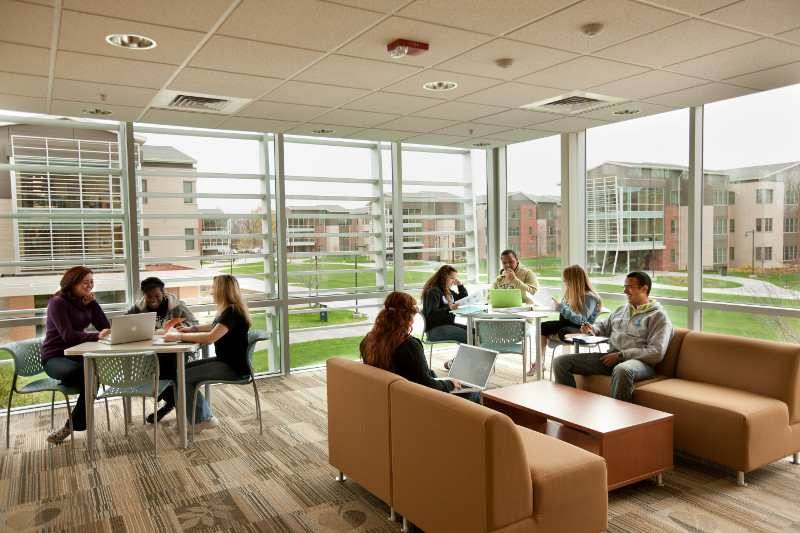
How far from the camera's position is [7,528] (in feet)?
11.8

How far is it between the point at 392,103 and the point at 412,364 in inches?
118

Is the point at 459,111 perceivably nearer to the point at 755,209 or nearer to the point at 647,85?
the point at 647,85

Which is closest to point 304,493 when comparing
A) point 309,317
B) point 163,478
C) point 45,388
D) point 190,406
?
point 163,478

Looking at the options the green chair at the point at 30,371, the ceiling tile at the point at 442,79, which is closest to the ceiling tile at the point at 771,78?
the ceiling tile at the point at 442,79

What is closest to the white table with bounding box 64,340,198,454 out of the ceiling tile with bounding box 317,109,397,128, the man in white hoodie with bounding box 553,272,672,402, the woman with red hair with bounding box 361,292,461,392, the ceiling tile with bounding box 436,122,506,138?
the woman with red hair with bounding box 361,292,461,392

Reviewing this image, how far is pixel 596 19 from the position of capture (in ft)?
11.8

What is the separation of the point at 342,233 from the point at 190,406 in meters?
3.49

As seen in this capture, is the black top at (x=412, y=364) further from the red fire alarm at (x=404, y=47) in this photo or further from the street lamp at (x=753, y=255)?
the street lamp at (x=753, y=255)

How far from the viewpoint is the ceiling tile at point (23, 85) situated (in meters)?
4.54

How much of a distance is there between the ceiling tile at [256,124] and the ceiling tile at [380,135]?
3.00 ft

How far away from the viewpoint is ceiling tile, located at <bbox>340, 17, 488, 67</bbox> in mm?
3668

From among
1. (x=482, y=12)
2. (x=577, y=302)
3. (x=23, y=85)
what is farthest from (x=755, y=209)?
(x=23, y=85)

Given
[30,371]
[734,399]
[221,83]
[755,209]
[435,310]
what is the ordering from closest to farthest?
[734,399] → [221,83] → [30,371] → [755,209] → [435,310]

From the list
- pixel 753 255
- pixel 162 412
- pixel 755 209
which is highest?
pixel 755 209
